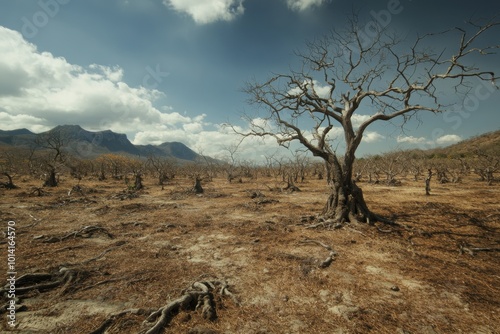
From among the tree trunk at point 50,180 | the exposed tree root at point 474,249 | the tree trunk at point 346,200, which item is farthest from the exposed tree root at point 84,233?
the tree trunk at point 50,180

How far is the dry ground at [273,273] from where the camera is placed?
420 centimetres

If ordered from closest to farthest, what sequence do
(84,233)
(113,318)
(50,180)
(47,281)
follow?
(113,318) → (47,281) → (84,233) → (50,180)

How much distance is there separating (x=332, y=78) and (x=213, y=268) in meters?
10.0

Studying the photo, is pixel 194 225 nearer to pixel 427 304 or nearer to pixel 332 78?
pixel 427 304

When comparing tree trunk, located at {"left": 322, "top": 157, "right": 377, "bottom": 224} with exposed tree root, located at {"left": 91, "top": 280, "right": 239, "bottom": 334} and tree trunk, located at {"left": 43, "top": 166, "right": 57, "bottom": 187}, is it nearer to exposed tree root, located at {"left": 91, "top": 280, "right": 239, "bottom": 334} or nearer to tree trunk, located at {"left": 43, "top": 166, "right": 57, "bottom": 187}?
exposed tree root, located at {"left": 91, "top": 280, "right": 239, "bottom": 334}

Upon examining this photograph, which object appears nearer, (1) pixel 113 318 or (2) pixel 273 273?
→ (1) pixel 113 318

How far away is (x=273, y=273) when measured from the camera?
6043 mm

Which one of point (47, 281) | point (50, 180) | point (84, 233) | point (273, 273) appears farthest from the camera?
point (50, 180)

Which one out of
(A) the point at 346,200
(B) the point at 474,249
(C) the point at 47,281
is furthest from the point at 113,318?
(B) the point at 474,249

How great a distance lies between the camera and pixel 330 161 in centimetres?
1071

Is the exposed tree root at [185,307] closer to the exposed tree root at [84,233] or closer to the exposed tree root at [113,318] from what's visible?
the exposed tree root at [113,318]

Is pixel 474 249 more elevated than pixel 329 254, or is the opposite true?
pixel 474 249

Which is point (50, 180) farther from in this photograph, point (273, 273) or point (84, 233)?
point (273, 273)

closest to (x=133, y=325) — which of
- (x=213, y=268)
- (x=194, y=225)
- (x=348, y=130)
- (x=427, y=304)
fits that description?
Answer: (x=213, y=268)
